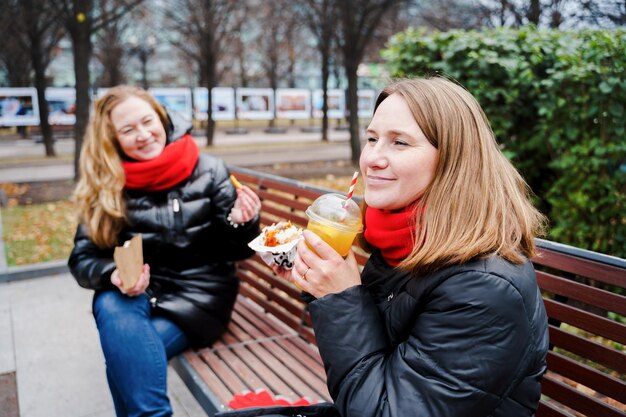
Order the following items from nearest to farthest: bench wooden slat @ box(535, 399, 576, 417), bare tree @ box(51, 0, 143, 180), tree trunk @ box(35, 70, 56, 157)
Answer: bench wooden slat @ box(535, 399, 576, 417)
bare tree @ box(51, 0, 143, 180)
tree trunk @ box(35, 70, 56, 157)

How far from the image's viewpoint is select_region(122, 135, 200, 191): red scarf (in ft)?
9.55

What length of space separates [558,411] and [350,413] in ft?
3.41

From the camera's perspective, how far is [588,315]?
1.96 m

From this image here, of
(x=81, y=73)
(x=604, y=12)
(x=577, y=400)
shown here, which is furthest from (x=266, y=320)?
(x=604, y=12)

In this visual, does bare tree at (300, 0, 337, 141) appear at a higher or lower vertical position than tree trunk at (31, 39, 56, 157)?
higher

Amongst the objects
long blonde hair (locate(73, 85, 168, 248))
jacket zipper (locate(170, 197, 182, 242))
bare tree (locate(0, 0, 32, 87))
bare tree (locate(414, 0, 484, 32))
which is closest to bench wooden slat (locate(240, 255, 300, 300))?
jacket zipper (locate(170, 197, 182, 242))

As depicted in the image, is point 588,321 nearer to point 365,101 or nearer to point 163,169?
point 163,169

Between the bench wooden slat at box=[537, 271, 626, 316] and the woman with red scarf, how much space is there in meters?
1.46

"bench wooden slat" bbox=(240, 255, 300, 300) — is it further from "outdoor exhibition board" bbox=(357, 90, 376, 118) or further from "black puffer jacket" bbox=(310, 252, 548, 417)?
"outdoor exhibition board" bbox=(357, 90, 376, 118)

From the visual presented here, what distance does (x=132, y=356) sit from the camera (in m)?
2.43

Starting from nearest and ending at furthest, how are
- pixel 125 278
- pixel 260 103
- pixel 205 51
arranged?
pixel 125 278, pixel 205 51, pixel 260 103

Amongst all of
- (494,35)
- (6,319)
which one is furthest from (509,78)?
(6,319)

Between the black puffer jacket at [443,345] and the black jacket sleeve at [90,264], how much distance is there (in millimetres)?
1542

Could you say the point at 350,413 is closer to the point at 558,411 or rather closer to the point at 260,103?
the point at 558,411
